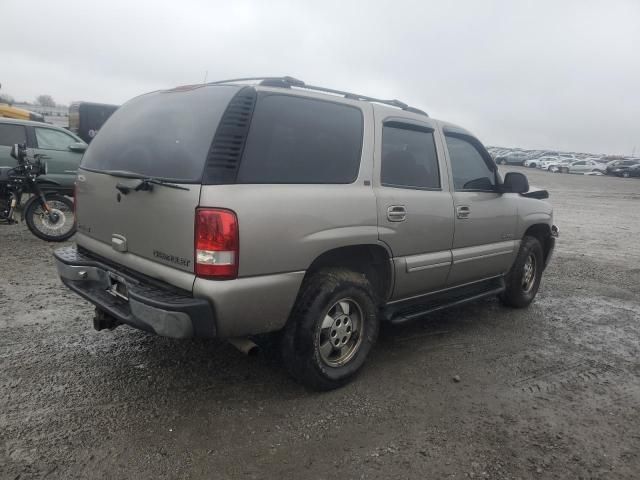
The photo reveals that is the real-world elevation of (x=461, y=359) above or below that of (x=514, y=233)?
below

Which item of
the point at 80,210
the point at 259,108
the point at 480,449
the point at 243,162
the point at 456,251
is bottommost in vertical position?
the point at 480,449

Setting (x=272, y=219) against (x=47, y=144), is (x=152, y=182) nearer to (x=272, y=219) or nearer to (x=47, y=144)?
(x=272, y=219)

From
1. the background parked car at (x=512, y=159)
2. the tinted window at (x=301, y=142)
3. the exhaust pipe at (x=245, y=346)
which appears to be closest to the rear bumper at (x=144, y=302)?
the exhaust pipe at (x=245, y=346)

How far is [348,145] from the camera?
3.29m

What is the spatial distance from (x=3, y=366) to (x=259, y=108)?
246 centimetres

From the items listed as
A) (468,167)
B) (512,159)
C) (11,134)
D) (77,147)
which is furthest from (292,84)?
(512,159)

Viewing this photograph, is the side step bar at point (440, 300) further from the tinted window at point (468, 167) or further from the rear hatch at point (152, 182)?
the rear hatch at point (152, 182)

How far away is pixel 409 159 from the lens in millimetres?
3730

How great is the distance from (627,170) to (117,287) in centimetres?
4803

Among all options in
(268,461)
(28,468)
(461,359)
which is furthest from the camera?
(461,359)

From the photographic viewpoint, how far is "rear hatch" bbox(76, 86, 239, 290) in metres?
2.69

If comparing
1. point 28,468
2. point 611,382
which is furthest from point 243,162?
point 611,382

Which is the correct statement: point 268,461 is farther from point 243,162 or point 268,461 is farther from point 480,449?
point 243,162

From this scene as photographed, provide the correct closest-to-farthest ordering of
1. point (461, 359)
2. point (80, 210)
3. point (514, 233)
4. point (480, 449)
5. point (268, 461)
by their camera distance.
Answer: point (268, 461), point (480, 449), point (80, 210), point (461, 359), point (514, 233)
